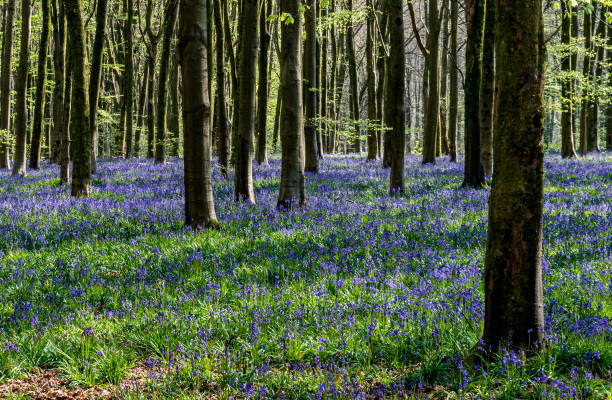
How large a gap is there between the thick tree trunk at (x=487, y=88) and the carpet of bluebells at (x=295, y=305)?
364 cm

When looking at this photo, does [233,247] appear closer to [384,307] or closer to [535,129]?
[384,307]

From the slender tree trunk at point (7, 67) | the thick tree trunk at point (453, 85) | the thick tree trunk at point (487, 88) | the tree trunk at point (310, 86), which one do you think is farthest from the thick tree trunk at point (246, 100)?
the thick tree trunk at point (453, 85)

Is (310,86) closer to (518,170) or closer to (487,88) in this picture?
(487,88)

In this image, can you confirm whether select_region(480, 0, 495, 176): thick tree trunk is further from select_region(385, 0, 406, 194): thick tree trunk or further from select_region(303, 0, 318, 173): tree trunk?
select_region(303, 0, 318, 173): tree trunk

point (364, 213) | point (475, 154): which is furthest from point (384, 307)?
point (475, 154)

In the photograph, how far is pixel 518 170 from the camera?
2.73 metres

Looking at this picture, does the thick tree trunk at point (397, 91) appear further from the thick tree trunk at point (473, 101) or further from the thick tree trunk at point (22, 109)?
the thick tree trunk at point (22, 109)

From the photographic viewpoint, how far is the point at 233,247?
6184mm

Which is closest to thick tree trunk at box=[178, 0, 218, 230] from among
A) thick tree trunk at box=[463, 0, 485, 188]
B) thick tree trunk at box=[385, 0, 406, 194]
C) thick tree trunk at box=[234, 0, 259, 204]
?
thick tree trunk at box=[234, 0, 259, 204]

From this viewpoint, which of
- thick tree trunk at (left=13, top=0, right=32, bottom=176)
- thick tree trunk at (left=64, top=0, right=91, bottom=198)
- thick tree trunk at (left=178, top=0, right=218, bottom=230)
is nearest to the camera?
thick tree trunk at (left=178, top=0, right=218, bottom=230)

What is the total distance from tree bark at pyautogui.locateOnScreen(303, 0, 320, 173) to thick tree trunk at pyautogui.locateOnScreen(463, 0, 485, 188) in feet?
17.0

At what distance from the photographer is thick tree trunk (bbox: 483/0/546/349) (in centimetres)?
269

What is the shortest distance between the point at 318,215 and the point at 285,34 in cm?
392

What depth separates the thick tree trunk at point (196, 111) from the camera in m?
7.35
